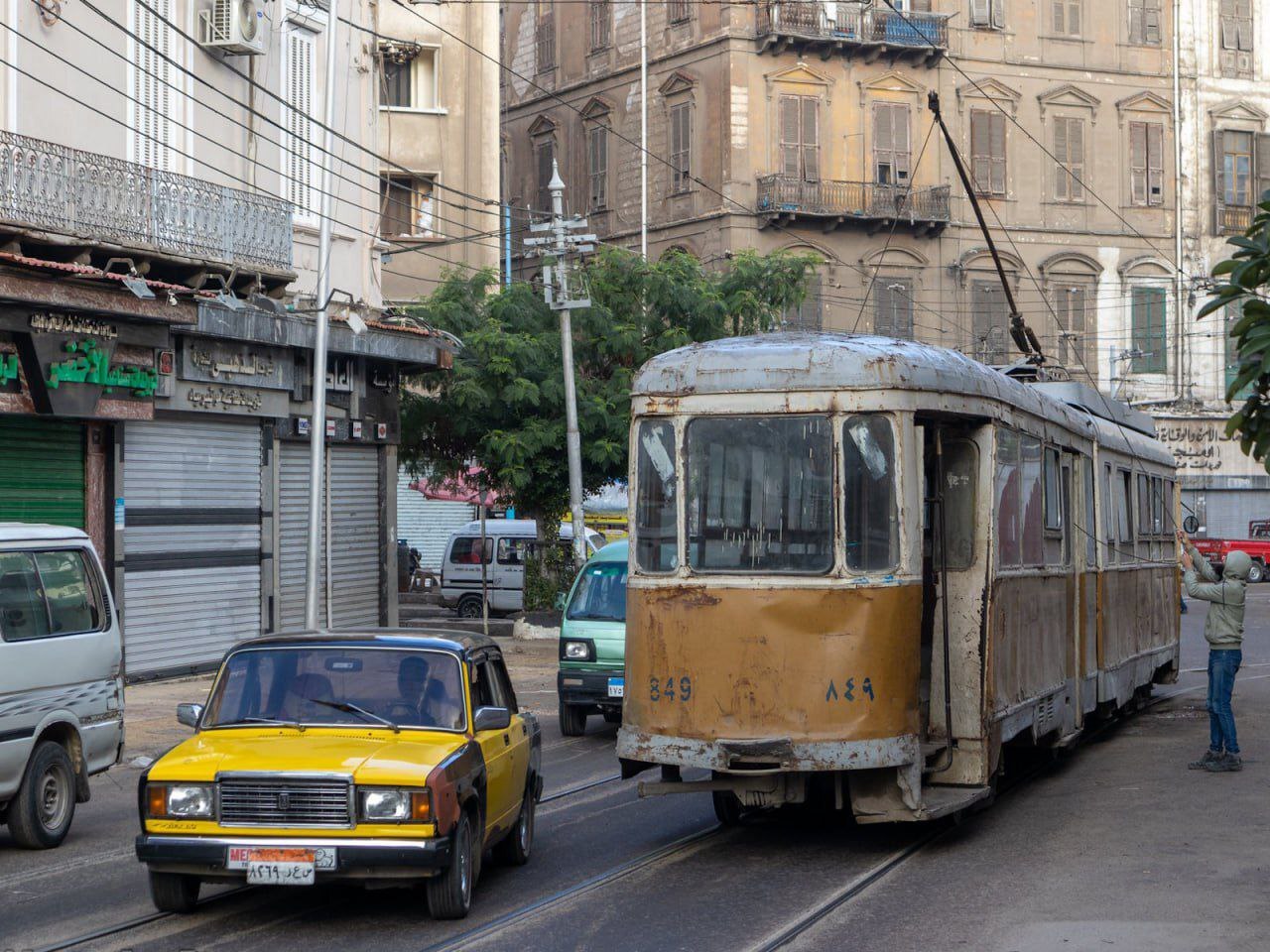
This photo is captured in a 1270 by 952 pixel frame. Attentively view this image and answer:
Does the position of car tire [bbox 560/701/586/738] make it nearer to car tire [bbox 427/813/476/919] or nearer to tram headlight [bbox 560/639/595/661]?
tram headlight [bbox 560/639/595/661]

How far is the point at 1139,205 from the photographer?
172 feet

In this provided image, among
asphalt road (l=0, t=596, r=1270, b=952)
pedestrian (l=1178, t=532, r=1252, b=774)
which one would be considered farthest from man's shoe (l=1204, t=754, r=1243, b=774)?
asphalt road (l=0, t=596, r=1270, b=952)

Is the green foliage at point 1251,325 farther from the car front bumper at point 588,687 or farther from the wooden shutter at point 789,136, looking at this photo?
the wooden shutter at point 789,136

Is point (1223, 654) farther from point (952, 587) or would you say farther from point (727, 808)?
point (727, 808)

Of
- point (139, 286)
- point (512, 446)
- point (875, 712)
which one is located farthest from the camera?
point (512, 446)

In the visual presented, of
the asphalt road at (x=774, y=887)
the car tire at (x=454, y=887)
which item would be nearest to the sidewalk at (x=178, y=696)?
the asphalt road at (x=774, y=887)

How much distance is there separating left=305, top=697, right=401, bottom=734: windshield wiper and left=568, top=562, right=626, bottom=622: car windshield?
8.75 meters

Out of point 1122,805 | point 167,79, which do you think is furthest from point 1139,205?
point 1122,805

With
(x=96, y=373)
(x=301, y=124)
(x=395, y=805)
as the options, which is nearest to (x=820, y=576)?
(x=395, y=805)

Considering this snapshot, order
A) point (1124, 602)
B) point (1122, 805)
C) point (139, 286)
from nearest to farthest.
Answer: point (1122, 805), point (1124, 602), point (139, 286)

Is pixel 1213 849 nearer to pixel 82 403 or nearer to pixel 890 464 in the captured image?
pixel 890 464

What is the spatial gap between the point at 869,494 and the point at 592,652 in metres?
7.52

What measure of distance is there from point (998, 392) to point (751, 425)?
6.94ft

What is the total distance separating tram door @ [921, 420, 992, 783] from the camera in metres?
11.3
